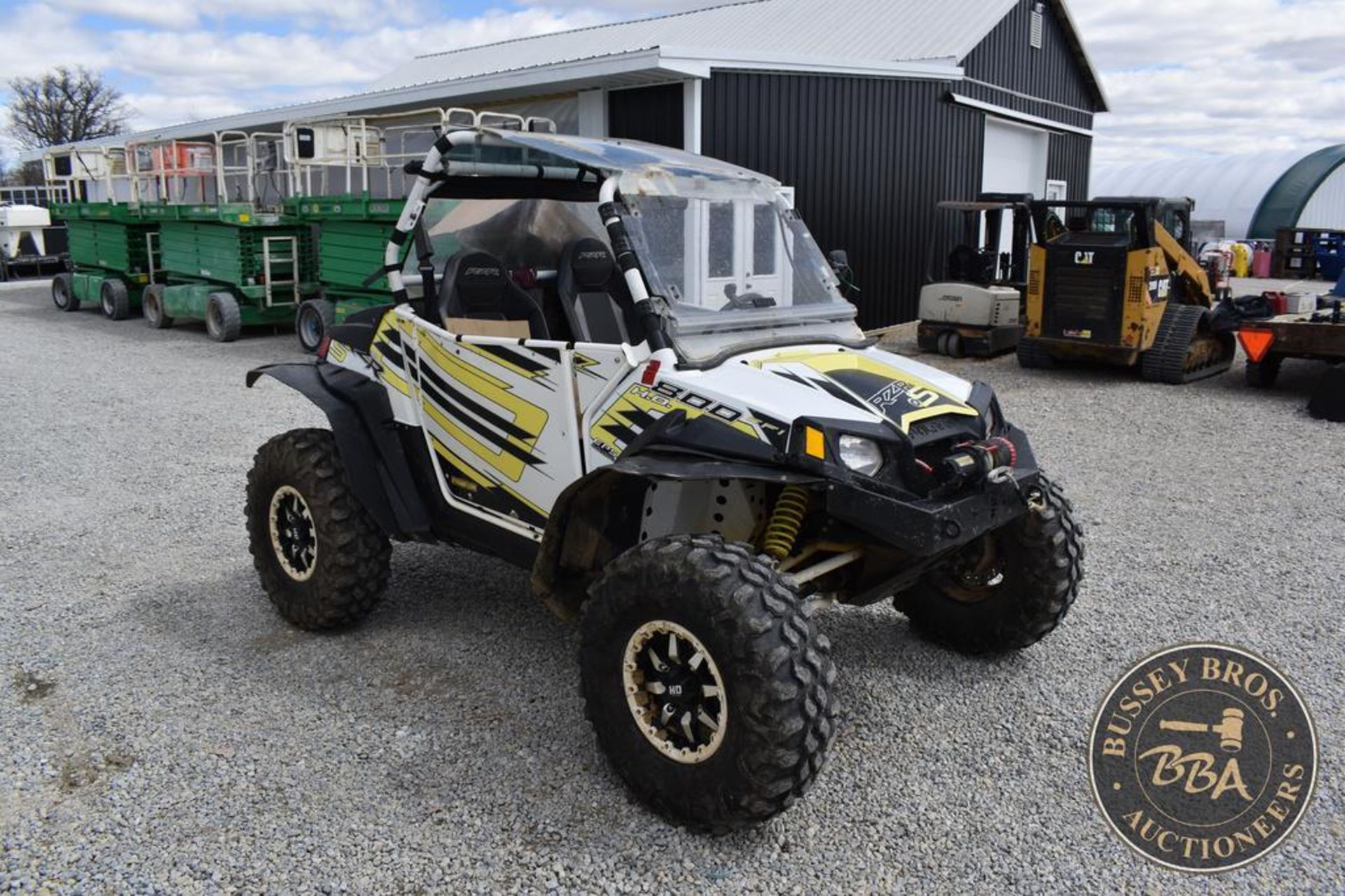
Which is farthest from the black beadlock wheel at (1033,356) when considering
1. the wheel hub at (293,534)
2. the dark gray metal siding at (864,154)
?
the wheel hub at (293,534)

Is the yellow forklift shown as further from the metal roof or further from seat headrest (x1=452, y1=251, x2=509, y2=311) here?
seat headrest (x1=452, y1=251, x2=509, y2=311)

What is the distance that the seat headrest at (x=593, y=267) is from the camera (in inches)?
150

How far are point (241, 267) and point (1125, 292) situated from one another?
11.4 metres

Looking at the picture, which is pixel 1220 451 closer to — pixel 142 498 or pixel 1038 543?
pixel 1038 543

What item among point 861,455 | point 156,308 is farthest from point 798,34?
point 861,455

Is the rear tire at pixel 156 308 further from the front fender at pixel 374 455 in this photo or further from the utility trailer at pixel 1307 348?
the utility trailer at pixel 1307 348

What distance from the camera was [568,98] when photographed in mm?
14461

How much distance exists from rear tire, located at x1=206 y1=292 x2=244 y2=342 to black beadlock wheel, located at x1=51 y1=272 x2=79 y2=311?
592 cm

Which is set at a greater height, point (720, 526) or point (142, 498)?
point (720, 526)

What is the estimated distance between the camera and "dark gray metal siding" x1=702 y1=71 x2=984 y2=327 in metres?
13.2

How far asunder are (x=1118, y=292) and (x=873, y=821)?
969 centimetres

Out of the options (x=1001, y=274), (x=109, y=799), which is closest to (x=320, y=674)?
(x=109, y=799)

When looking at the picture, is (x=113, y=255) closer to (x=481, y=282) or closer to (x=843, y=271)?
(x=481, y=282)

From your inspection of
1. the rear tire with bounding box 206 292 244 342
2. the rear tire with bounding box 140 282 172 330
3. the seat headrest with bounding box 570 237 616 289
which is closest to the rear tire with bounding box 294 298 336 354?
the rear tire with bounding box 206 292 244 342
